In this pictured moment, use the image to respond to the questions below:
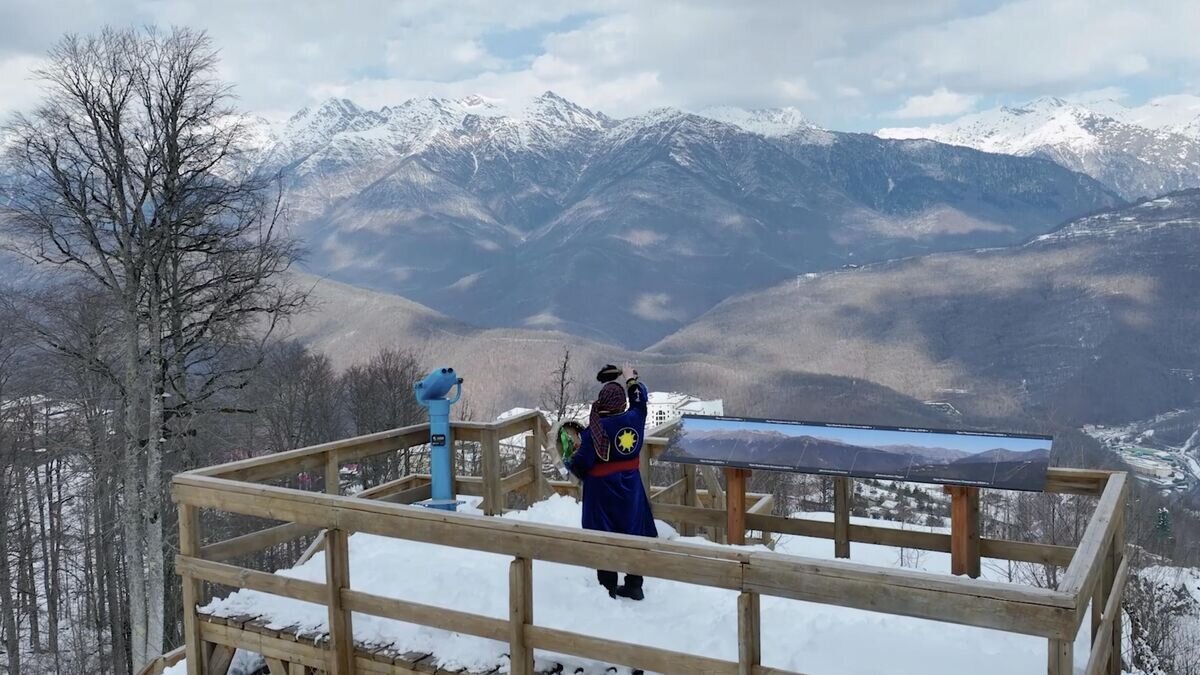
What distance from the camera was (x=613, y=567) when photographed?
14.2ft

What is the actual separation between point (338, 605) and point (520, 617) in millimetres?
1374

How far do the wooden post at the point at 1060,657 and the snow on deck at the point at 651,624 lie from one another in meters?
1.25

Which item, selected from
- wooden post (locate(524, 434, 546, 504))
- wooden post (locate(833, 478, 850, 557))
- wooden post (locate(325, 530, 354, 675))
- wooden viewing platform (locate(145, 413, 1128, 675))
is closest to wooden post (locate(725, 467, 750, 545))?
wooden viewing platform (locate(145, 413, 1128, 675))

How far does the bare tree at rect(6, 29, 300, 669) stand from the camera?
52.3 feet

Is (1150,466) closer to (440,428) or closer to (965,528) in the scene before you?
(965,528)

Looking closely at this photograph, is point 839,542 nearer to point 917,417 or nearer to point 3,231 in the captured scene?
point 3,231

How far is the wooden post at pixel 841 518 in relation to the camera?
272 inches

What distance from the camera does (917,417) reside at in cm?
11344

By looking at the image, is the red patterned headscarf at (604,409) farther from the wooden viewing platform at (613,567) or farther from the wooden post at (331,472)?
the wooden post at (331,472)

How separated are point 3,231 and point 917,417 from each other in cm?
11182

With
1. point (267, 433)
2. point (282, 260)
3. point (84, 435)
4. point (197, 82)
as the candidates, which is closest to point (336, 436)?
point (267, 433)

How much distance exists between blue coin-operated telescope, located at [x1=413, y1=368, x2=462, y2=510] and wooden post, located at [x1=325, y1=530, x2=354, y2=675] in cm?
297

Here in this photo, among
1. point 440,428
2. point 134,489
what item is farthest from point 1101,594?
point 134,489

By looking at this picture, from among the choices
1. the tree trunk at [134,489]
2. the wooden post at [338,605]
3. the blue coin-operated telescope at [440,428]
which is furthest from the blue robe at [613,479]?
the tree trunk at [134,489]
